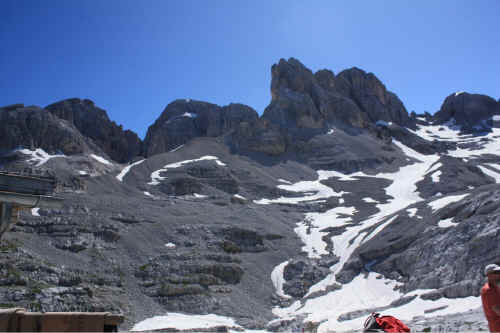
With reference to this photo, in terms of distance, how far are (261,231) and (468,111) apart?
486ft

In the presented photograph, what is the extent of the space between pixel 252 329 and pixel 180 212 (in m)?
26.9

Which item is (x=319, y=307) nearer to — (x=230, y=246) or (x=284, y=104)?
(x=230, y=246)

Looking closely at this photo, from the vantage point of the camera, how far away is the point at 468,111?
171375 mm

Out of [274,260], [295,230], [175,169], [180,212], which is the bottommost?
[274,260]

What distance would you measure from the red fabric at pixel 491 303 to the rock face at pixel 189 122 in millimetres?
130957

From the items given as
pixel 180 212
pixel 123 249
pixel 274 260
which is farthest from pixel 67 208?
pixel 274 260

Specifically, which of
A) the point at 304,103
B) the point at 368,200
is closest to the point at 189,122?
the point at 304,103

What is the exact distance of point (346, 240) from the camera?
53.9 m

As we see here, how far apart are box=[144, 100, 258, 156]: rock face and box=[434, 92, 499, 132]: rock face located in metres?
85.2

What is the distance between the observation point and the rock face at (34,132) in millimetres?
103438

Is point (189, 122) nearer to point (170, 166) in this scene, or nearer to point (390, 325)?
point (170, 166)

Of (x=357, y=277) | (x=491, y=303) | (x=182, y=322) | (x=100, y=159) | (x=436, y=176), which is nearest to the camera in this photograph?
(x=491, y=303)

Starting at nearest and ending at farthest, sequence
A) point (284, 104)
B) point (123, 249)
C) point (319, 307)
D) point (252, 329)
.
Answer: point (252, 329) → point (319, 307) → point (123, 249) → point (284, 104)

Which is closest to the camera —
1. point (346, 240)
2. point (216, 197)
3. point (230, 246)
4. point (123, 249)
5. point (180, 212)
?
point (123, 249)
